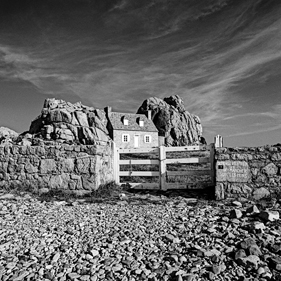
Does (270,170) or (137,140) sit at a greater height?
(137,140)

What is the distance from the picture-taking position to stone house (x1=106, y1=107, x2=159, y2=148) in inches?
1769

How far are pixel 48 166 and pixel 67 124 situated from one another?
1213 inches

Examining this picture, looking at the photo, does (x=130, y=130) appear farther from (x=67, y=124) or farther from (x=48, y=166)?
(x=48, y=166)

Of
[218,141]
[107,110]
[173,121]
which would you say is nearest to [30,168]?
[218,141]

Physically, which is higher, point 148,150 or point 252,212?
point 148,150

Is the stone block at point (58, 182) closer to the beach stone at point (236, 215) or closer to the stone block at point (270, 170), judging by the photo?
the beach stone at point (236, 215)

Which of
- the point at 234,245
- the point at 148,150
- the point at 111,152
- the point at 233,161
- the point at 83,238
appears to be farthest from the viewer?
the point at 111,152

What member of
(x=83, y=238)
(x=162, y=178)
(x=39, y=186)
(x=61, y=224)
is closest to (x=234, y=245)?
(x=83, y=238)

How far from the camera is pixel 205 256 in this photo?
388 centimetres

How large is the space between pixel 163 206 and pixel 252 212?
224 cm

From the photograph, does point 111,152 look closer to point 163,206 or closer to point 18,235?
point 163,206

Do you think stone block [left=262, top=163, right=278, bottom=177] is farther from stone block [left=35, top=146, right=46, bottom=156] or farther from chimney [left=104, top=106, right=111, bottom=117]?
chimney [left=104, top=106, right=111, bottom=117]

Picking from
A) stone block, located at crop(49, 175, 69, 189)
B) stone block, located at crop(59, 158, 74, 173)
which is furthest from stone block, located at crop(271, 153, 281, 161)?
stone block, located at crop(49, 175, 69, 189)

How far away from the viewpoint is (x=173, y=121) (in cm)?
5956
